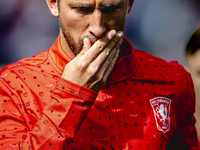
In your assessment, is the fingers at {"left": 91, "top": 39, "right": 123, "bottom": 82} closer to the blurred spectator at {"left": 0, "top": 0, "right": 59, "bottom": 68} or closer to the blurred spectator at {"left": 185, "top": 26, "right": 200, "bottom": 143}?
the blurred spectator at {"left": 185, "top": 26, "right": 200, "bottom": 143}

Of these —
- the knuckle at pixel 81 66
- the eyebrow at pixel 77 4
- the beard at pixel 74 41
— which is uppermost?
the eyebrow at pixel 77 4

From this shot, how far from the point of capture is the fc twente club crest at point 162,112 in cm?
152

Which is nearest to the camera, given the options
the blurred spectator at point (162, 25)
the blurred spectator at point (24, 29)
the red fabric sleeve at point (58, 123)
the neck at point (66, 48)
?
the red fabric sleeve at point (58, 123)

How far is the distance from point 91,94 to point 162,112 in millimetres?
581

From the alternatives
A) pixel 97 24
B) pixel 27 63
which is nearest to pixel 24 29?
pixel 27 63

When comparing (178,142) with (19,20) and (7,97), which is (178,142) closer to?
(7,97)

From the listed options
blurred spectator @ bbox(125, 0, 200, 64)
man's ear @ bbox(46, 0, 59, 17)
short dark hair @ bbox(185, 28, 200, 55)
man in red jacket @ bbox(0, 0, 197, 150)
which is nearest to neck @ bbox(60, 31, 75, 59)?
Answer: man in red jacket @ bbox(0, 0, 197, 150)

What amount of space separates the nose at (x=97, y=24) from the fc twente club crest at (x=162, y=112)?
1.82 ft

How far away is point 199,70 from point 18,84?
6.71 feet

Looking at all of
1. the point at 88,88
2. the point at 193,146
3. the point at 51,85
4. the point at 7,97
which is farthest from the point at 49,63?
the point at 193,146

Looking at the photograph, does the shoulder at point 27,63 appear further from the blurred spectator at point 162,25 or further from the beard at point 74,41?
the blurred spectator at point 162,25

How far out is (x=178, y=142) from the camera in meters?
1.74

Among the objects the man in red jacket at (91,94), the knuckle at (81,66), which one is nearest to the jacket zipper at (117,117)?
the man in red jacket at (91,94)

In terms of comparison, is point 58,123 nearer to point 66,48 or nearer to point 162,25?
point 66,48
